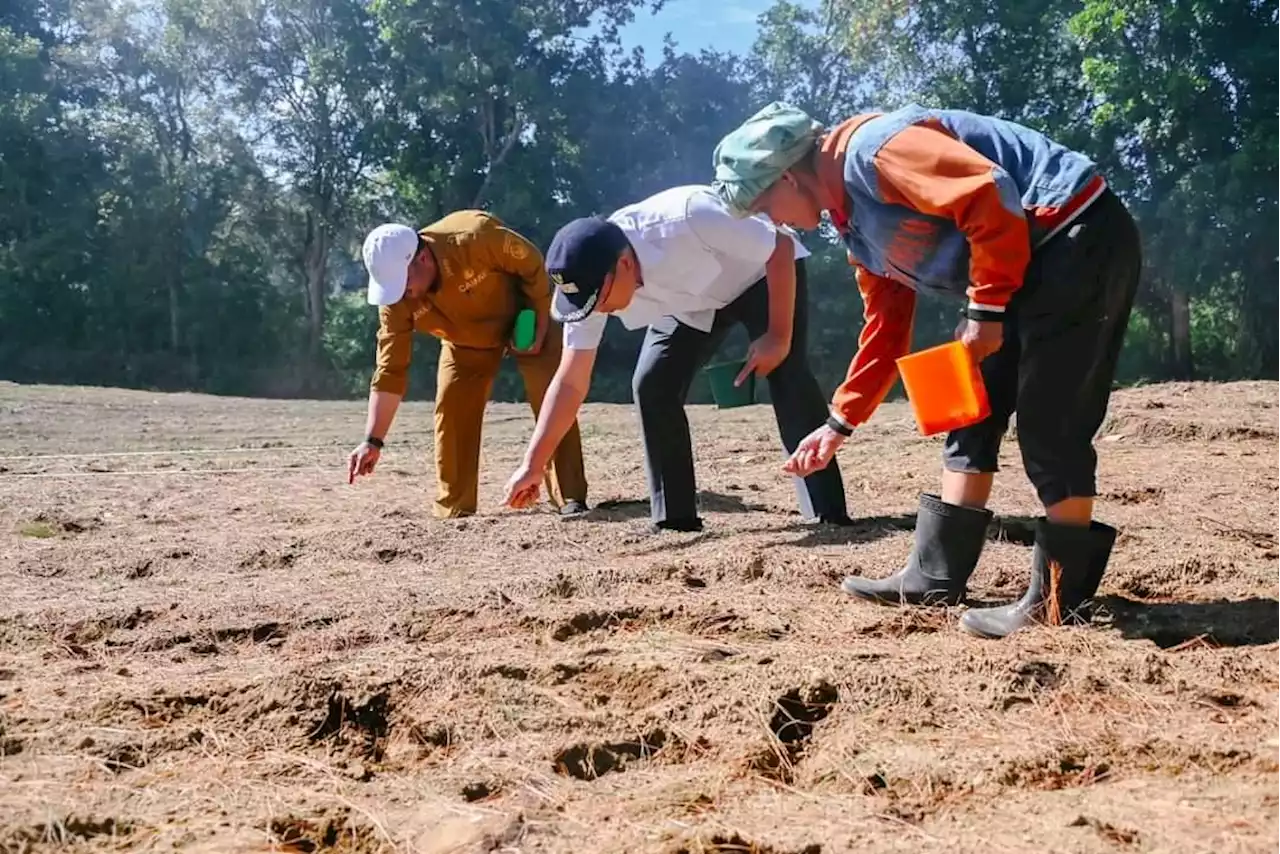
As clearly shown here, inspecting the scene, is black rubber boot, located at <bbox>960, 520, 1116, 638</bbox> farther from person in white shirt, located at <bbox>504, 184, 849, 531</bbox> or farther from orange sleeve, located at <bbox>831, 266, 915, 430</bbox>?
person in white shirt, located at <bbox>504, 184, 849, 531</bbox>

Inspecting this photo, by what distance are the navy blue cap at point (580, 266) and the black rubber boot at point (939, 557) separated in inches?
52.3

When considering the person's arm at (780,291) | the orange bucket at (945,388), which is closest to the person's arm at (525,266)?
the person's arm at (780,291)

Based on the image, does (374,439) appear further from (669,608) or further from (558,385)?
(669,608)

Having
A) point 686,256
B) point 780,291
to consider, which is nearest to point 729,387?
point 780,291

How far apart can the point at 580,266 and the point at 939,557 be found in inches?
59.8

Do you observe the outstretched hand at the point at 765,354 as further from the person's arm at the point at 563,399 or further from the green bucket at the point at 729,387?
the person's arm at the point at 563,399

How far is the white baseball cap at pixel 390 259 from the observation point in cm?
551

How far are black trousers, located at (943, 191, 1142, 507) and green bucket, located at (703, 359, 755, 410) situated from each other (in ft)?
6.42

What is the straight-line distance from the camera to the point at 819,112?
3288 centimetres

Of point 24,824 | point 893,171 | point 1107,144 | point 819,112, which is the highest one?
point 819,112

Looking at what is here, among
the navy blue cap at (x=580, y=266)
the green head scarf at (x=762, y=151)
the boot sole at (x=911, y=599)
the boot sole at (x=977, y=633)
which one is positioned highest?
the green head scarf at (x=762, y=151)

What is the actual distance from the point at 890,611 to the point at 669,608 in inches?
24.4

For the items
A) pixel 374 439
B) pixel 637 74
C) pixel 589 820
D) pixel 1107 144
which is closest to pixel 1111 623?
pixel 589 820

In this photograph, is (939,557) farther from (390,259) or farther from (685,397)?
(390,259)
